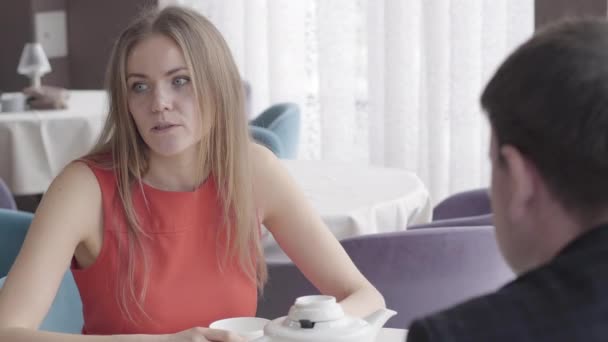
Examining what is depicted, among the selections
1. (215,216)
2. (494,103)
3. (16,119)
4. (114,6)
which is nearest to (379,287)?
(215,216)

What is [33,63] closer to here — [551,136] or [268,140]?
[268,140]

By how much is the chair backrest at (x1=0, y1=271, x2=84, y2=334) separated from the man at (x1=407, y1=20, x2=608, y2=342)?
4.72ft

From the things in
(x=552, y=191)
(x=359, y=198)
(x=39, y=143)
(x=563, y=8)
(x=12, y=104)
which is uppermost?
(x=552, y=191)

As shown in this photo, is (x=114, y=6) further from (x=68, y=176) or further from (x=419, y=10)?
(x=68, y=176)

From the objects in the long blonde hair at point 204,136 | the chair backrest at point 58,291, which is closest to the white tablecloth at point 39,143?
the chair backrest at point 58,291

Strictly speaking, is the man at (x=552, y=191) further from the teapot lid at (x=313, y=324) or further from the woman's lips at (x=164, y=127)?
the woman's lips at (x=164, y=127)

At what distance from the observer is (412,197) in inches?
123

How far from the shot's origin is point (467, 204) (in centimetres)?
364

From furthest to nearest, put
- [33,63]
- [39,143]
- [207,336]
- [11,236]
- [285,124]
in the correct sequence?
[33,63] → [39,143] → [285,124] → [11,236] → [207,336]

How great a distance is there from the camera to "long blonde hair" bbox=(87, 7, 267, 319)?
1992 millimetres

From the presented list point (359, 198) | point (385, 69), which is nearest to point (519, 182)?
point (359, 198)

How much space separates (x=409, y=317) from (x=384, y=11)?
336 centimetres

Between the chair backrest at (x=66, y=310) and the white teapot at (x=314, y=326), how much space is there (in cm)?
85

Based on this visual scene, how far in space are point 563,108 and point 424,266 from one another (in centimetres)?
→ 154
